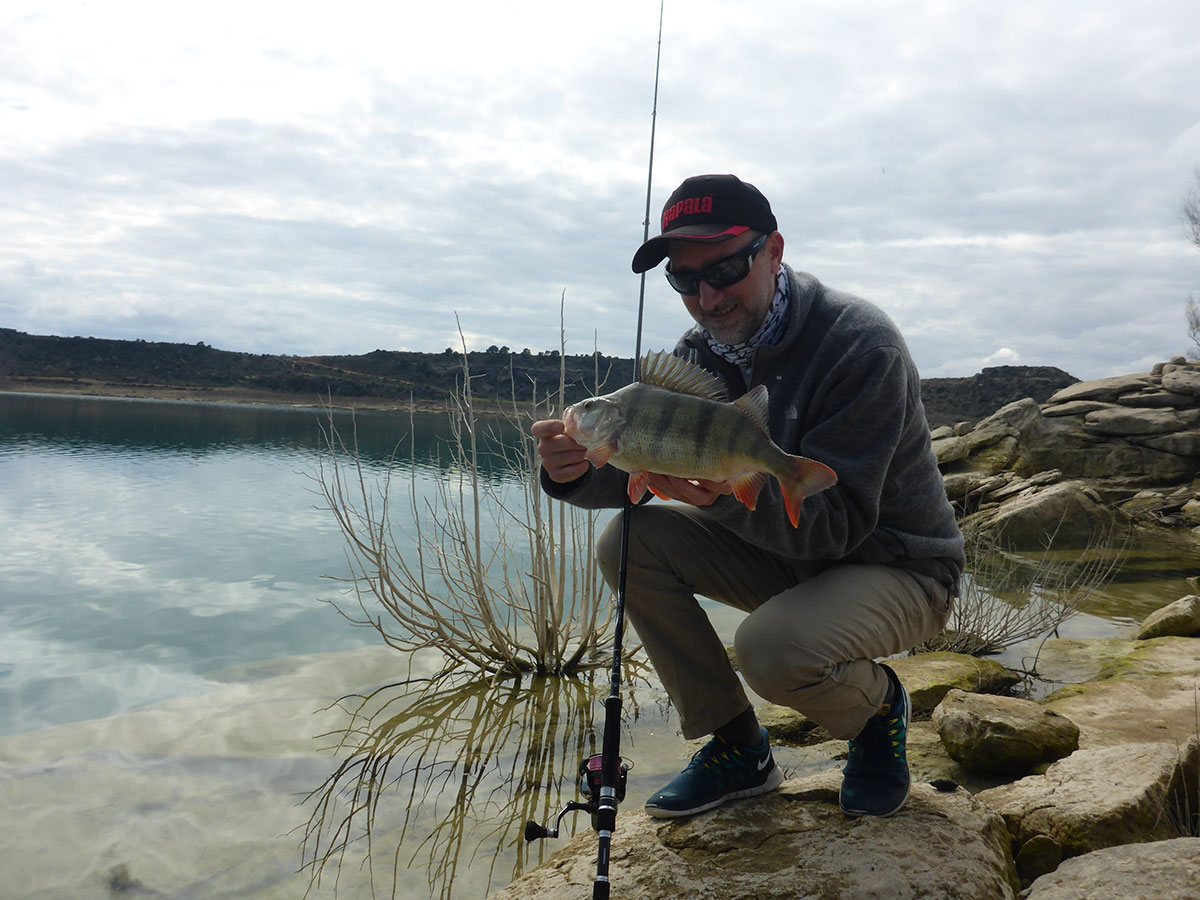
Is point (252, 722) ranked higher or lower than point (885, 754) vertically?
lower

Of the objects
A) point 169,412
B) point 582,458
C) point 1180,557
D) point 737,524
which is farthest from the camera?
point 169,412

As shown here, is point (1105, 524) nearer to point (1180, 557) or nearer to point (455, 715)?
point (1180, 557)

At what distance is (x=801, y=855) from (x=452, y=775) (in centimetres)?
282

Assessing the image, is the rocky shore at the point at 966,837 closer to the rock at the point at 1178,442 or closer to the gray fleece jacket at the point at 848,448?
the gray fleece jacket at the point at 848,448

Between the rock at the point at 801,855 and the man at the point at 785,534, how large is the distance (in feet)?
0.35

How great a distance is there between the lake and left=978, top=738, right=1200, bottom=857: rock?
1540mm

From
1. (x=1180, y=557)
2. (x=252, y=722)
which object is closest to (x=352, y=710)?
(x=252, y=722)

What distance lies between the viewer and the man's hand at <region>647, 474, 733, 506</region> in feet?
8.41

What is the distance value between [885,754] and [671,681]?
31.9 inches

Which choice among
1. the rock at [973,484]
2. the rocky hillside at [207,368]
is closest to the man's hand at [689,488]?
the rock at [973,484]

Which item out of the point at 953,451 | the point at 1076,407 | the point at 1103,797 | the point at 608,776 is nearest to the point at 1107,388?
the point at 1076,407

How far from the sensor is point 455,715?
5816mm

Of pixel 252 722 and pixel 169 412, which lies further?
pixel 169 412

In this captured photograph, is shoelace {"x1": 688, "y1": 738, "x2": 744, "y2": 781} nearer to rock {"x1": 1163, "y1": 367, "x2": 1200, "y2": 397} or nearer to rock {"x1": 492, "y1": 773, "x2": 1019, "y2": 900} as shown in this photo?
rock {"x1": 492, "y1": 773, "x2": 1019, "y2": 900}
